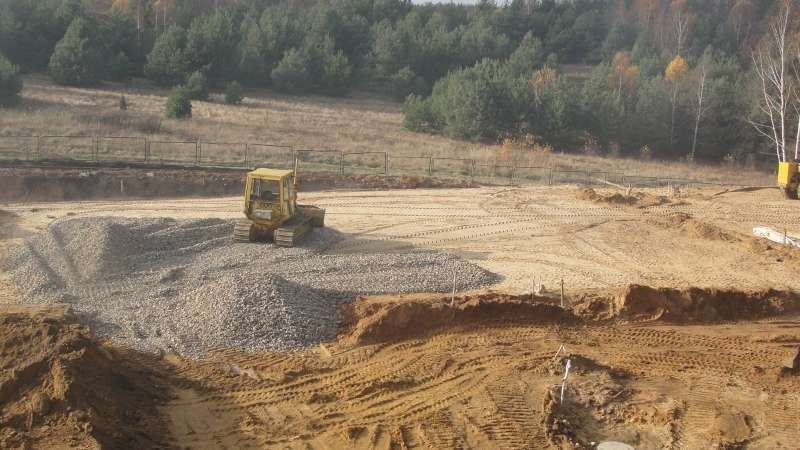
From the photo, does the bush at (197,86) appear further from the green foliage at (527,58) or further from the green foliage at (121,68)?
the green foliage at (527,58)

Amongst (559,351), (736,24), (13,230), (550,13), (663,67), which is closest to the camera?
(559,351)

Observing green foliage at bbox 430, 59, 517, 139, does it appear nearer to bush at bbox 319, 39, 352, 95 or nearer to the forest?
the forest

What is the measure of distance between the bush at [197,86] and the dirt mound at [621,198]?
30352 mm

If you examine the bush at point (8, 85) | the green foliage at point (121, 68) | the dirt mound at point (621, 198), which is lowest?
the dirt mound at point (621, 198)

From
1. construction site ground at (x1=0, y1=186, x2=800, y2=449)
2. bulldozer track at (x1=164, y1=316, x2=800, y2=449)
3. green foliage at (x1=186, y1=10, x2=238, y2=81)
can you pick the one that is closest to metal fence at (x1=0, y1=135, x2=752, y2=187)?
construction site ground at (x1=0, y1=186, x2=800, y2=449)

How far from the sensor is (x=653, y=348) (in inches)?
661

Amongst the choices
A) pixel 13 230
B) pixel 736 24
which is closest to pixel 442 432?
pixel 13 230

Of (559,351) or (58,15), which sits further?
(58,15)

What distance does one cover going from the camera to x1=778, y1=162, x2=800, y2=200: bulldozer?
33.1 m

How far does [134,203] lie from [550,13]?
68764 mm

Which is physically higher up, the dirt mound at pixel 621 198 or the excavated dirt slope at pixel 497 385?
the dirt mound at pixel 621 198

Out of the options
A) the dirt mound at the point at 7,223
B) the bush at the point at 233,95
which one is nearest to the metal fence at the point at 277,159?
the dirt mound at the point at 7,223

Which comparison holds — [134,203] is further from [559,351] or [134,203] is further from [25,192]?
[559,351]

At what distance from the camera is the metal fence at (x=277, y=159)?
35.3 m
